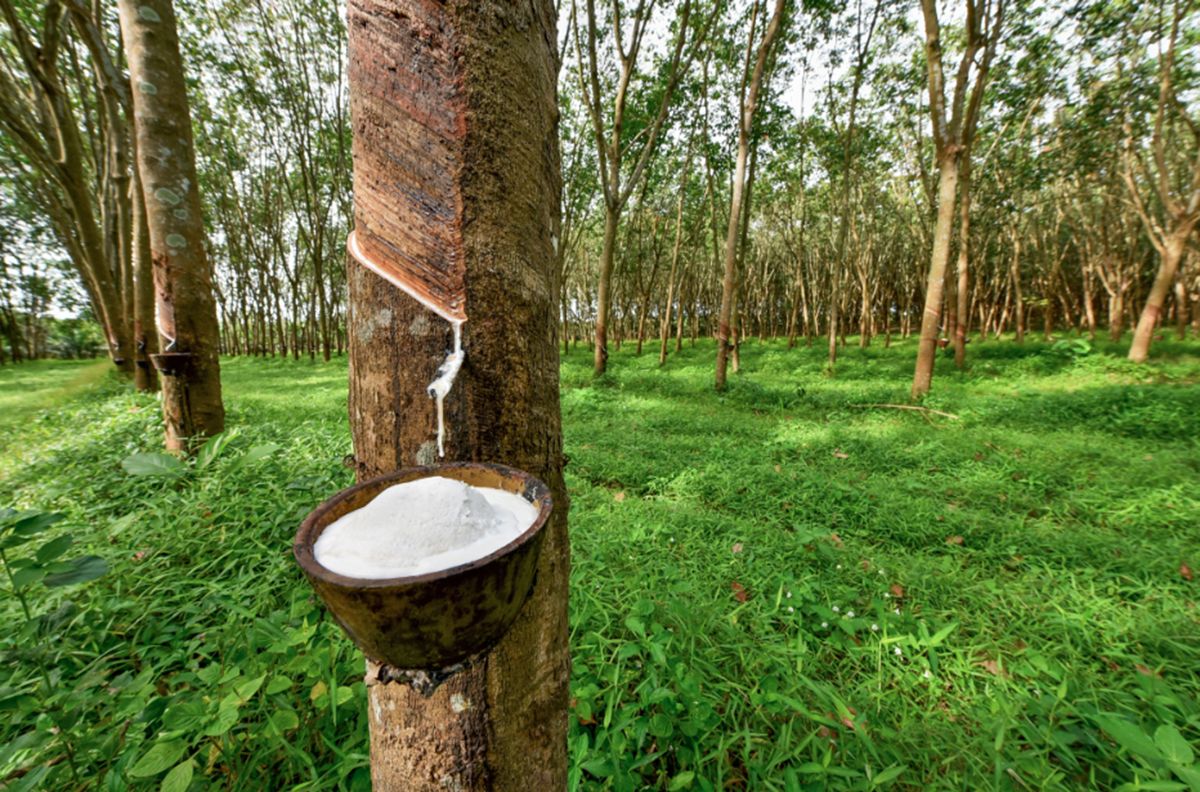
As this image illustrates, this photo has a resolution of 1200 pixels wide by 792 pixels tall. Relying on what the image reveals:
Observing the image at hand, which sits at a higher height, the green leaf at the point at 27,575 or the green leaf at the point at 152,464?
the green leaf at the point at 152,464

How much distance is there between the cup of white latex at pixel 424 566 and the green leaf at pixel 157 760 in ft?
3.80

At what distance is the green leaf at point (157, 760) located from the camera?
46.6 inches

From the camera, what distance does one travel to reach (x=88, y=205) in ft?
25.1

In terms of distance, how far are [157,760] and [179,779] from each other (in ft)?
0.34

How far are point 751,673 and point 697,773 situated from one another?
590 millimetres

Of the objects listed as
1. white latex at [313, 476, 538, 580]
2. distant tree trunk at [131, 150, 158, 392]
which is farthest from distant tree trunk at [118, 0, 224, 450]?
white latex at [313, 476, 538, 580]

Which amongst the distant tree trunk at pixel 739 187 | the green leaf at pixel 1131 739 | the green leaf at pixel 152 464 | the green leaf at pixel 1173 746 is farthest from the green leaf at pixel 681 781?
the distant tree trunk at pixel 739 187

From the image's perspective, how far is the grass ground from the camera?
1479 millimetres

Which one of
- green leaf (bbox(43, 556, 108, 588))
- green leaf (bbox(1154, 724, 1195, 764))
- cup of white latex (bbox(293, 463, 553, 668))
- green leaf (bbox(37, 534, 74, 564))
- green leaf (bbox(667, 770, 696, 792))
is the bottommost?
green leaf (bbox(667, 770, 696, 792))

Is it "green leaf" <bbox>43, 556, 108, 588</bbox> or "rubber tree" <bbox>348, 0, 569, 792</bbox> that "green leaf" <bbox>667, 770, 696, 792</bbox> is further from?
"green leaf" <bbox>43, 556, 108, 588</bbox>

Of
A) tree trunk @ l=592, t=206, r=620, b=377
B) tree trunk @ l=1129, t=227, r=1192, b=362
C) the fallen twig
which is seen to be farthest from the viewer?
tree trunk @ l=592, t=206, r=620, b=377

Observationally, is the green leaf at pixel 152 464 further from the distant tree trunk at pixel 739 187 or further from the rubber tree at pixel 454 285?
the distant tree trunk at pixel 739 187

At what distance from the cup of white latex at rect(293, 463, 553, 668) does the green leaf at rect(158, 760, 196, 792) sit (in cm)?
109

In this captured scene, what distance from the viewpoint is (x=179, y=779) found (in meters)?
1.19
